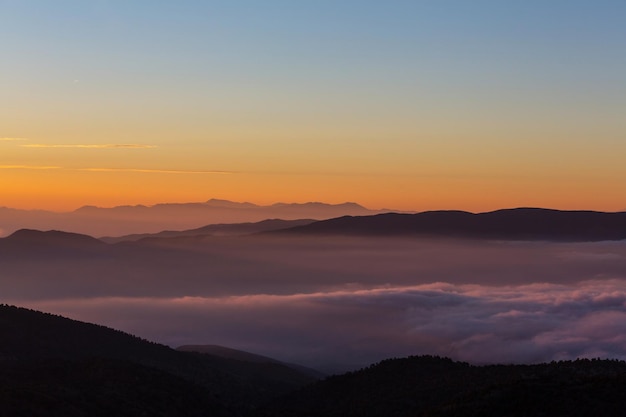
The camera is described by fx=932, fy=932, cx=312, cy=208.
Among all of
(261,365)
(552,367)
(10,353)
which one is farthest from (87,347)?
(552,367)

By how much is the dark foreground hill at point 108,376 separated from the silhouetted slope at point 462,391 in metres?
8.83

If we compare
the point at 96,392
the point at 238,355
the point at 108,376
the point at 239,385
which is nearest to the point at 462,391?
the point at 96,392

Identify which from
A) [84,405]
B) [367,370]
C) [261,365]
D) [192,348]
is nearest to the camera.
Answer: [84,405]

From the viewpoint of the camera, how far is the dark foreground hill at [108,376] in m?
78.1

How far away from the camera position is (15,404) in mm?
71125

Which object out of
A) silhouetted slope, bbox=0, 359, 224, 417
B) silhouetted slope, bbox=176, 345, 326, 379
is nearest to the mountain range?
silhouetted slope, bbox=0, 359, 224, 417

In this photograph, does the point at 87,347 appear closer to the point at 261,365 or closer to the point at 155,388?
the point at 261,365

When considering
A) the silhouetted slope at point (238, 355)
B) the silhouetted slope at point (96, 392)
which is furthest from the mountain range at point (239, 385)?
the silhouetted slope at point (238, 355)

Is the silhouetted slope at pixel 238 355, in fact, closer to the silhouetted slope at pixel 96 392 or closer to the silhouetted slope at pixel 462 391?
the silhouetted slope at pixel 462 391

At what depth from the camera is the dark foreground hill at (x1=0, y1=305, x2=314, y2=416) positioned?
7806 cm

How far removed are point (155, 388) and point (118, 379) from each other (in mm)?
3648

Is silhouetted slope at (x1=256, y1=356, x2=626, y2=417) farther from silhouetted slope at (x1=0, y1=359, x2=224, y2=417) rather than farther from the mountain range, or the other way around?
silhouetted slope at (x1=0, y1=359, x2=224, y2=417)

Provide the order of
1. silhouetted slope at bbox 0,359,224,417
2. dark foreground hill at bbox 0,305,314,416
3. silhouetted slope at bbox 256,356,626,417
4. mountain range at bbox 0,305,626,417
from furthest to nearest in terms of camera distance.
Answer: dark foreground hill at bbox 0,305,314,416, silhouetted slope at bbox 0,359,224,417, mountain range at bbox 0,305,626,417, silhouetted slope at bbox 256,356,626,417

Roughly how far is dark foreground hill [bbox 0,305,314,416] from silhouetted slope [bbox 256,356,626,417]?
8.83m
